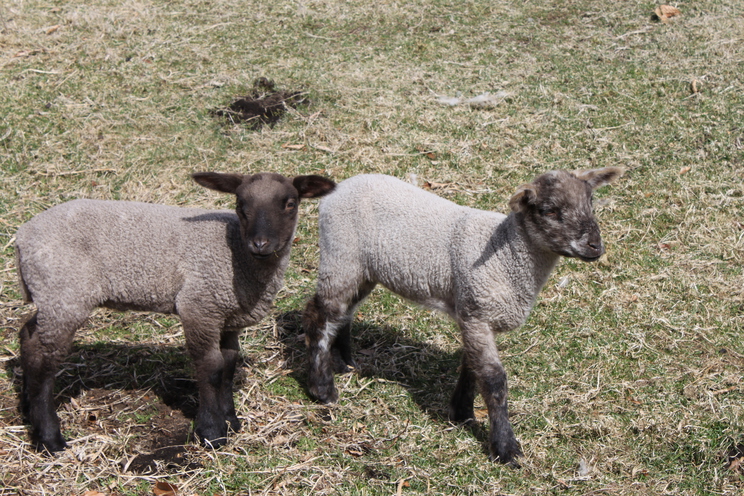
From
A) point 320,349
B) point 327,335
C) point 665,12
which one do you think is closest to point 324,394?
point 320,349

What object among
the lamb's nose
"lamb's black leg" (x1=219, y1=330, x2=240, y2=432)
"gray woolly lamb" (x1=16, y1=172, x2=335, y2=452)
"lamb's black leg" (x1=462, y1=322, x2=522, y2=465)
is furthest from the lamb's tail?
"lamb's black leg" (x1=462, y1=322, x2=522, y2=465)

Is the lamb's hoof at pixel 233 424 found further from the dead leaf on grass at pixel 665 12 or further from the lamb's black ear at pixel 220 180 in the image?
the dead leaf on grass at pixel 665 12

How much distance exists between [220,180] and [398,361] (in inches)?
99.9

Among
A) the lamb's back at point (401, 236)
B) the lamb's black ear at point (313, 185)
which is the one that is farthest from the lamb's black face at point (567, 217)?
the lamb's black ear at point (313, 185)

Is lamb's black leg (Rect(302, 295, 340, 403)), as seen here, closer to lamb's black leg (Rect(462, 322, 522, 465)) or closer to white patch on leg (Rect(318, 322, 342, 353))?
white patch on leg (Rect(318, 322, 342, 353))

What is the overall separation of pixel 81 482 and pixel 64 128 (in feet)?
20.5

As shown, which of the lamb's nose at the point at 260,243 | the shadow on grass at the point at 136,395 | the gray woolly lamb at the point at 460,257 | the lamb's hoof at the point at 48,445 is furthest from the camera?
the shadow on grass at the point at 136,395

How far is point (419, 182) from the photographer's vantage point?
905 centimetres

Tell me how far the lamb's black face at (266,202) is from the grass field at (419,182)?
5.26 ft

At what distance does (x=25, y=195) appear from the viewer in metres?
8.87

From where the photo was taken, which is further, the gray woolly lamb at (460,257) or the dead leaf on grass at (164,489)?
the gray woolly lamb at (460,257)

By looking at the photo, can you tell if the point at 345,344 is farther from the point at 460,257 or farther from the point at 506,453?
the point at 506,453

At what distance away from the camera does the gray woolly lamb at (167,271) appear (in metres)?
5.19

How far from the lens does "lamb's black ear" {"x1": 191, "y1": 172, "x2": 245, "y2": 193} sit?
5543 millimetres
